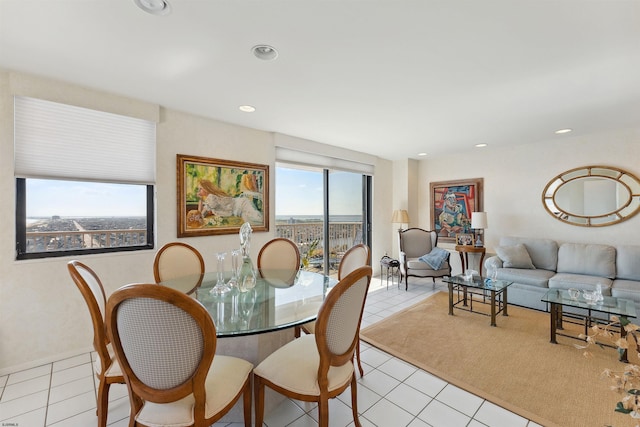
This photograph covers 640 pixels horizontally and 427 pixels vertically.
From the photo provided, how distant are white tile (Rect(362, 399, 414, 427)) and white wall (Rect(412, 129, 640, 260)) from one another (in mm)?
4008

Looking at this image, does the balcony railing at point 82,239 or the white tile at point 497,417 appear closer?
the white tile at point 497,417

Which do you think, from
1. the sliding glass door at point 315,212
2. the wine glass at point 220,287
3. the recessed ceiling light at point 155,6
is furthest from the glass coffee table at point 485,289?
the recessed ceiling light at point 155,6

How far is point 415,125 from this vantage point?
11.8 feet

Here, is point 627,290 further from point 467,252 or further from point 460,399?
point 460,399

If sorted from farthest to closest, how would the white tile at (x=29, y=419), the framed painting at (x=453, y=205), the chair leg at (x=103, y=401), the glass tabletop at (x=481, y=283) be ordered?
the framed painting at (x=453, y=205) → the glass tabletop at (x=481, y=283) → the white tile at (x=29, y=419) → the chair leg at (x=103, y=401)

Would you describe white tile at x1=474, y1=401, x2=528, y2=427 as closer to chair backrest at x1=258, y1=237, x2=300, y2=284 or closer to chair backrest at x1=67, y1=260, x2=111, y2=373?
chair backrest at x1=258, y1=237, x2=300, y2=284

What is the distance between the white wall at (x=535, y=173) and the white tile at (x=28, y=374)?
236 inches

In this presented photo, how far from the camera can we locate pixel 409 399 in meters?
2.00

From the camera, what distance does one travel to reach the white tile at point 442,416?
1.78m

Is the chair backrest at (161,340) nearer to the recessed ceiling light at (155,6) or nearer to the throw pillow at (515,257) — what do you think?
the recessed ceiling light at (155,6)

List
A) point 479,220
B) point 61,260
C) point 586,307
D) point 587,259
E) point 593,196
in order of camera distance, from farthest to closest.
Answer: point 479,220
point 593,196
point 587,259
point 586,307
point 61,260

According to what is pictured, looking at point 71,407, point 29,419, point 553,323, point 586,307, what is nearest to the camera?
point 29,419

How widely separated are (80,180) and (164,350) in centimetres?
229

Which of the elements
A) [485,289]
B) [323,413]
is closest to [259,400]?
[323,413]
